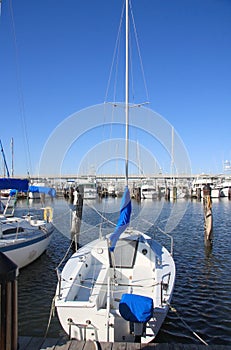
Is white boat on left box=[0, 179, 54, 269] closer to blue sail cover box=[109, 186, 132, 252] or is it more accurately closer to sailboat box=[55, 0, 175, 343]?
sailboat box=[55, 0, 175, 343]

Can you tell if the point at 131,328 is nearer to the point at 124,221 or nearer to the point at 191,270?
the point at 124,221

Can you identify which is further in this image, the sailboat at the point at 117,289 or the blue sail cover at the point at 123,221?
the blue sail cover at the point at 123,221

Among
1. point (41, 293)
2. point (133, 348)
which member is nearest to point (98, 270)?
point (41, 293)

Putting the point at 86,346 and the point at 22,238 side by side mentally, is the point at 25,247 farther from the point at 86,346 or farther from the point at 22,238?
the point at 86,346

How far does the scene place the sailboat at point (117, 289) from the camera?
21.8 feet

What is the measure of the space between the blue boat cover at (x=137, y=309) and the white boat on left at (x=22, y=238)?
28.2 feet

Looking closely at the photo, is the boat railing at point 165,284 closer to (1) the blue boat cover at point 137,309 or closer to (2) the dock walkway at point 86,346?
(1) the blue boat cover at point 137,309

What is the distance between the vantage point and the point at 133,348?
5301 millimetres

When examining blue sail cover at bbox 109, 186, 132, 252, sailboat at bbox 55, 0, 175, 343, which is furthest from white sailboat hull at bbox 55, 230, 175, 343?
blue sail cover at bbox 109, 186, 132, 252

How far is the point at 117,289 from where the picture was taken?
9844 millimetres

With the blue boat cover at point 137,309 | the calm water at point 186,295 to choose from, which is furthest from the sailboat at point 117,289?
the calm water at point 186,295

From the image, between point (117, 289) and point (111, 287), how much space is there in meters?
0.50

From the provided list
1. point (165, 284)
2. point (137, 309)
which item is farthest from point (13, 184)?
point (137, 309)

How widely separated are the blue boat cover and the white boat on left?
28.2 feet
